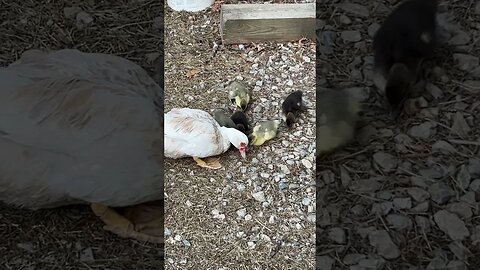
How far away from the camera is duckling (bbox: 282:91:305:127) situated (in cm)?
163

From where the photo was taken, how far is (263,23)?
1.74 m

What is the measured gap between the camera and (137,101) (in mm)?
858

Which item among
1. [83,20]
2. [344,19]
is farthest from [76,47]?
[344,19]

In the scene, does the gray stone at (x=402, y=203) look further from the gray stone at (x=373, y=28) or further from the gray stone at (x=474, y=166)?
the gray stone at (x=373, y=28)

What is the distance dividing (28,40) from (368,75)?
0.41 m

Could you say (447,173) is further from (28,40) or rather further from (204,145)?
(204,145)

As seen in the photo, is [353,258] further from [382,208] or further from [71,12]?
[71,12]

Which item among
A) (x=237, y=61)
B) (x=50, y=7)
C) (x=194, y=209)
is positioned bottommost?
(x=194, y=209)

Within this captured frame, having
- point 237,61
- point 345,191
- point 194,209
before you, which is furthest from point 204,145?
point 345,191

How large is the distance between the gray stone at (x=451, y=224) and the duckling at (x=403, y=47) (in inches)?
6.3

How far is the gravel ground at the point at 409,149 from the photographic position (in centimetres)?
88

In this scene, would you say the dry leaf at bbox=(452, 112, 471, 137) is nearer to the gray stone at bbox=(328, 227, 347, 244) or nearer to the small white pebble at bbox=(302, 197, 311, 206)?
the gray stone at bbox=(328, 227, 347, 244)

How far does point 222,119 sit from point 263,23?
0.27 meters

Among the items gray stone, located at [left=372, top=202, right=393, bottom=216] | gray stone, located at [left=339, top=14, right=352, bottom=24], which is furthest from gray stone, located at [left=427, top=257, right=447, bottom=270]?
gray stone, located at [left=339, top=14, right=352, bottom=24]
